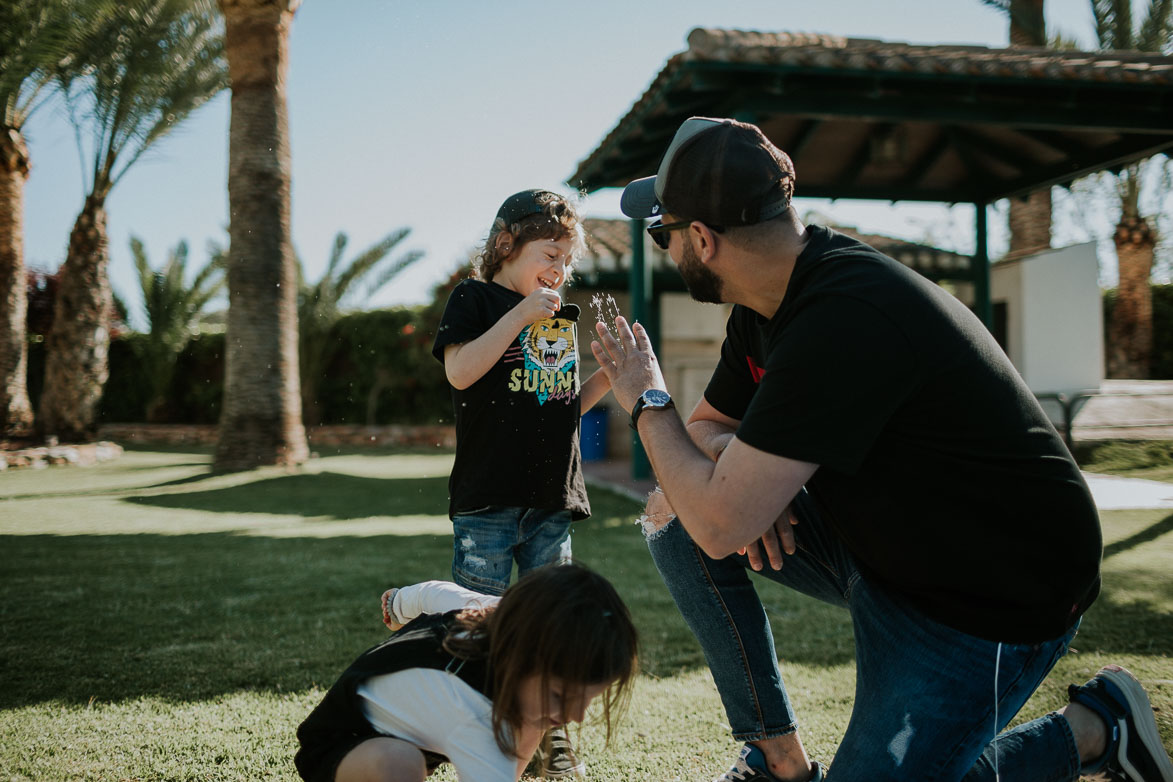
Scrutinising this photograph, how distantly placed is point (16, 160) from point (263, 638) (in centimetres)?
1382

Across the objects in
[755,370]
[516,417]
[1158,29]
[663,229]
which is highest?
[1158,29]

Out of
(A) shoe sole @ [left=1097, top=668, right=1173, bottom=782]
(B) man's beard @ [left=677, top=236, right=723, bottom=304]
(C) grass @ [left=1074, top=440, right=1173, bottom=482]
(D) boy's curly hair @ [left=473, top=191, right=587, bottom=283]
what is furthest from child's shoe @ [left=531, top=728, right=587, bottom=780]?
(C) grass @ [left=1074, top=440, right=1173, bottom=482]

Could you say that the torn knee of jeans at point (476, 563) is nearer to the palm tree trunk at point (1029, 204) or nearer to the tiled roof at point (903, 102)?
the tiled roof at point (903, 102)

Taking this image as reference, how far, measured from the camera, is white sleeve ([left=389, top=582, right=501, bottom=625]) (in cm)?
Answer: 180

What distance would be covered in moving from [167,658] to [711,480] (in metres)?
2.41

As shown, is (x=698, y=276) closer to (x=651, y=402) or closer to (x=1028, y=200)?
(x=651, y=402)

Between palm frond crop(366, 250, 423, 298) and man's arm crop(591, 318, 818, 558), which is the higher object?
palm frond crop(366, 250, 423, 298)

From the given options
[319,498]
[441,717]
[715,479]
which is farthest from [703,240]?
[319,498]

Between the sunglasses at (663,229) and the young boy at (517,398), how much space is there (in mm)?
400

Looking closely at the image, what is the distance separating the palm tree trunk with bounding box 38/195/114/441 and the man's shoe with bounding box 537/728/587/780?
14918mm

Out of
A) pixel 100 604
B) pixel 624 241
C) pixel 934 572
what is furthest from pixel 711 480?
pixel 624 241

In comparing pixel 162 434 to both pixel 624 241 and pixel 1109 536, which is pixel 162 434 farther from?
pixel 1109 536

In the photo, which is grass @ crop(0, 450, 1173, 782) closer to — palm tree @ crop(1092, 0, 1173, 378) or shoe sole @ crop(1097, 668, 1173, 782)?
shoe sole @ crop(1097, 668, 1173, 782)

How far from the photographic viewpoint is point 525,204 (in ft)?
8.54
